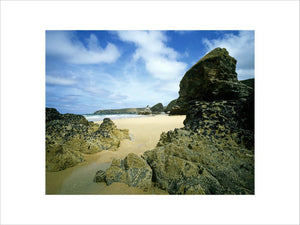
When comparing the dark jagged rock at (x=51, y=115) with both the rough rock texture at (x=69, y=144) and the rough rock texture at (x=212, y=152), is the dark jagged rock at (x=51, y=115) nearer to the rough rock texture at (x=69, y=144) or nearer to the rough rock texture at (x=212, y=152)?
the rough rock texture at (x=69, y=144)

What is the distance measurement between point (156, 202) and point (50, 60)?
289 cm

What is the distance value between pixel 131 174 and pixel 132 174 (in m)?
0.01

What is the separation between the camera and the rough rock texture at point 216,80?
8.67ft

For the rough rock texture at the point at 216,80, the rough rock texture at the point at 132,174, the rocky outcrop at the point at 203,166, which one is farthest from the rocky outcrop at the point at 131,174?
the rough rock texture at the point at 216,80

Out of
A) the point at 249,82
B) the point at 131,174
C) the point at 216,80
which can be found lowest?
the point at 131,174

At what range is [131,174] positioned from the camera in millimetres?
1572

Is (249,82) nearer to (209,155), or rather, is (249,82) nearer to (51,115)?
(209,155)

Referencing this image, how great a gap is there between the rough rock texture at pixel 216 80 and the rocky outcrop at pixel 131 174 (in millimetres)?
2244

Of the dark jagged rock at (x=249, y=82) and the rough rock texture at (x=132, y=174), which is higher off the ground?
the dark jagged rock at (x=249, y=82)

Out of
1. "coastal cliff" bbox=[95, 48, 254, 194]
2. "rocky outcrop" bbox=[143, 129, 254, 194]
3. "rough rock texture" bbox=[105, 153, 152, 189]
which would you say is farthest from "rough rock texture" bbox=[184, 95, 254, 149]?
"rough rock texture" bbox=[105, 153, 152, 189]

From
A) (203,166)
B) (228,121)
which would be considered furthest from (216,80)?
(203,166)
